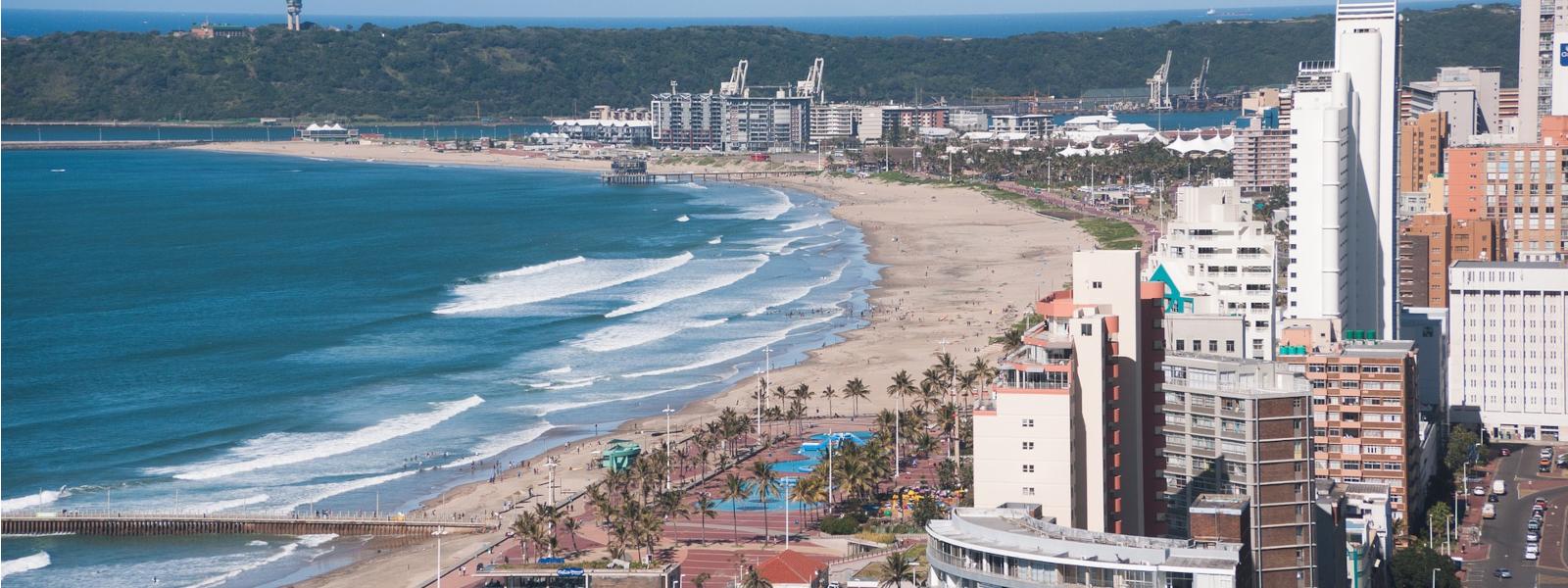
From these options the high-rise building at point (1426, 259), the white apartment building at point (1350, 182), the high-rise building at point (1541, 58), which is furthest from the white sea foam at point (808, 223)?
the white apartment building at point (1350, 182)

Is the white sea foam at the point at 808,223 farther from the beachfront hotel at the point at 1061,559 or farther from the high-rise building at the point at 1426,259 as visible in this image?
the beachfront hotel at the point at 1061,559

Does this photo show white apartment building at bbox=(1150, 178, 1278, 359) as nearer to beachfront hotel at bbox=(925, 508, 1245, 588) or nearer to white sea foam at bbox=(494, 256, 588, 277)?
beachfront hotel at bbox=(925, 508, 1245, 588)

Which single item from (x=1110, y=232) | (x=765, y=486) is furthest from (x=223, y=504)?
(x=1110, y=232)

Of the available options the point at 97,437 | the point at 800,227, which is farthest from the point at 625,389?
the point at 800,227

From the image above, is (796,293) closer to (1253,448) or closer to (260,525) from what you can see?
(260,525)

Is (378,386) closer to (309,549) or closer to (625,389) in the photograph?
(625,389)

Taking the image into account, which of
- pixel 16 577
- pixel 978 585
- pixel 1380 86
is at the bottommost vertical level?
pixel 16 577
